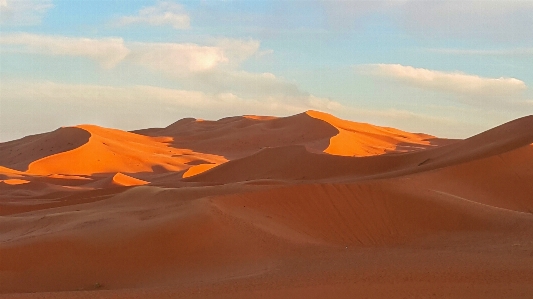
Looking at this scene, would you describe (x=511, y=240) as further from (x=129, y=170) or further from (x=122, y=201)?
(x=129, y=170)

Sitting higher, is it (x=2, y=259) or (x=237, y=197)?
(x=237, y=197)

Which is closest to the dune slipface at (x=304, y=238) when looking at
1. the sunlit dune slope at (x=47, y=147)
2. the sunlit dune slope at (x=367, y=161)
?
the sunlit dune slope at (x=367, y=161)

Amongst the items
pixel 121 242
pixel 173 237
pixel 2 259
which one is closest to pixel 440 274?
pixel 173 237

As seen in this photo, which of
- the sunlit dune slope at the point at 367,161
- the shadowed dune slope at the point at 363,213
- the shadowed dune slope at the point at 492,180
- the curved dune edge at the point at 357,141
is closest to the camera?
the shadowed dune slope at the point at 363,213

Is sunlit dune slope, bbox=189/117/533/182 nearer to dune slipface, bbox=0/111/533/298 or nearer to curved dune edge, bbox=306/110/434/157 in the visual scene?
dune slipface, bbox=0/111/533/298

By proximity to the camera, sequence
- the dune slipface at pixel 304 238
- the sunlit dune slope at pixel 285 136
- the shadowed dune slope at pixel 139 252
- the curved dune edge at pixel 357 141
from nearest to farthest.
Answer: the dune slipface at pixel 304 238 → the shadowed dune slope at pixel 139 252 → the curved dune edge at pixel 357 141 → the sunlit dune slope at pixel 285 136

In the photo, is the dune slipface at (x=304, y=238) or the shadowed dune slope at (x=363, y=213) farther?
the shadowed dune slope at (x=363, y=213)

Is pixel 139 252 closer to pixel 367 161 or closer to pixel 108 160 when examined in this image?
pixel 367 161

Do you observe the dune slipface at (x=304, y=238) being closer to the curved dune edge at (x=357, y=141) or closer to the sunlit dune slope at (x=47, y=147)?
the curved dune edge at (x=357, y=141)

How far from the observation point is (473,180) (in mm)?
18219

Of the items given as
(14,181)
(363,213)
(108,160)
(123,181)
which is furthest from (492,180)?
(108,160)

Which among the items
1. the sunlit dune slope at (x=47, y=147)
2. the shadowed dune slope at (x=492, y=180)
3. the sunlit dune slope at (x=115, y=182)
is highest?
the sunlit dune slope at (x=47, y=147)

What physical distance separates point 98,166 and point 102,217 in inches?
1057

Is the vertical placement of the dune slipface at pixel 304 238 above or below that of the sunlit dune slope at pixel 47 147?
below
